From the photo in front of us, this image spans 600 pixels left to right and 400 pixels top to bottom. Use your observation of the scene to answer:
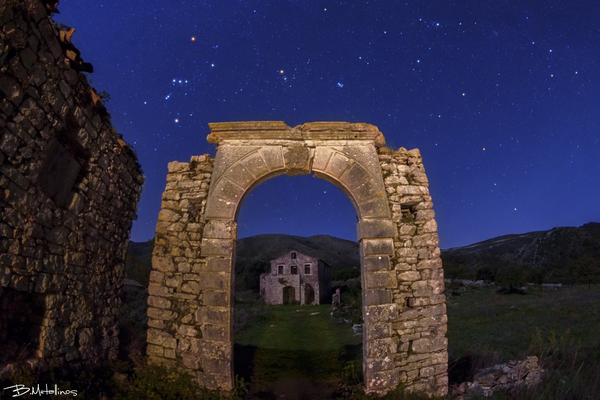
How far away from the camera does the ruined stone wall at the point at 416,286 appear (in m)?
5.14

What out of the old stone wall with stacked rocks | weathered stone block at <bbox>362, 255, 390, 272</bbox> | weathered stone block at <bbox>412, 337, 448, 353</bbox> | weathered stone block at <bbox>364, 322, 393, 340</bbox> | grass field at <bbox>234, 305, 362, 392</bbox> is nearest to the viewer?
the old stone wall with stacked rocks

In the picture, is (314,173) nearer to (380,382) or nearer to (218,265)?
(218,265)

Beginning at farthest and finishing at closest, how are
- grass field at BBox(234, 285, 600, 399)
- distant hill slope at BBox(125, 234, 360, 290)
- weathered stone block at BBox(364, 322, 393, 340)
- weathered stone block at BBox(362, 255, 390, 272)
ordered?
1. distant hill slope at BBox(125, 234, 360, 290)
2. grass field at BBox(234, 285, 600, 399)
3. weathered stone block at BBox(362, 255, 390, 272)
4. weathered stone block at BBox(364, 322, 393, 340)

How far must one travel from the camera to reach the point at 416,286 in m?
5.34

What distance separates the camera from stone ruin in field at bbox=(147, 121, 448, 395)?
5094 millimetres

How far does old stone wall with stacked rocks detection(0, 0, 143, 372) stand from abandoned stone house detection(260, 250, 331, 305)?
24351 mm

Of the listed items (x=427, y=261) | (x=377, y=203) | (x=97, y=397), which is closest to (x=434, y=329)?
(x=427, y=261)

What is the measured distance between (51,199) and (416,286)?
217 inches

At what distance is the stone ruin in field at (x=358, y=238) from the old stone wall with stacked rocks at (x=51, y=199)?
3.19ft

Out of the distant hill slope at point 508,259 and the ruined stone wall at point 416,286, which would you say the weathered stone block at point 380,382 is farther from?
the distant hill slope at point 508,259

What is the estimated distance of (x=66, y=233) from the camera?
4.64 metres

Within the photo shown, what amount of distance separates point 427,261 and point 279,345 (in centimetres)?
627

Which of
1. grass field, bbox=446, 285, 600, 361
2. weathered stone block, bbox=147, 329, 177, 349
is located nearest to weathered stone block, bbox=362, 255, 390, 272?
weathered stone block, bbox=147, 329, 177, 349

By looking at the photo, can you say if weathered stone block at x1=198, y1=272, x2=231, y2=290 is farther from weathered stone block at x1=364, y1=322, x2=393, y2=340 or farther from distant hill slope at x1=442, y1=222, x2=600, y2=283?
distant hill slope at x1=442, y1=222, x2=600, y2=283
